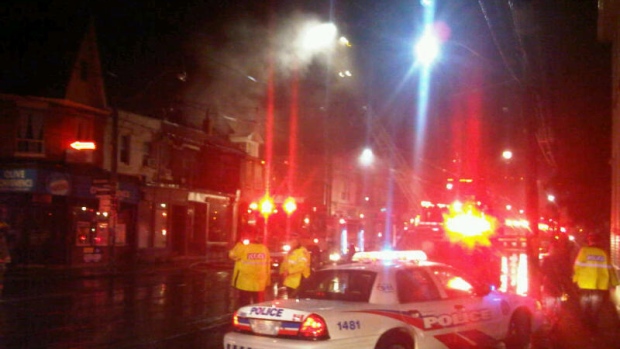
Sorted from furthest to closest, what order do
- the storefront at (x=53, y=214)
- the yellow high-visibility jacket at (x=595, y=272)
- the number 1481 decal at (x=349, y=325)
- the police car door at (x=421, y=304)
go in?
the storefront at (x=53, y=214), the yellow high-visibility jacket at (x=595, y=272), the police car door at (x=421, y=304), the number 1481 decal at (x=349, y=325)

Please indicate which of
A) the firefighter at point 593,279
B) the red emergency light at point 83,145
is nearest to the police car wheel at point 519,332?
the firefighter at point 593,279

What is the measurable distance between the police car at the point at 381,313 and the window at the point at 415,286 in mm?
12

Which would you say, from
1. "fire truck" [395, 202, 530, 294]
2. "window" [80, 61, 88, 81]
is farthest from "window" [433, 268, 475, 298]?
"window" [80, 61, 88, 81]

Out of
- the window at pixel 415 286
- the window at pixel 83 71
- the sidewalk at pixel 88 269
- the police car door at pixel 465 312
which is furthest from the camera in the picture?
the window at pixel 83 71

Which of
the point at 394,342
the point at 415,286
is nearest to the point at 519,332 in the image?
the point at 415,286

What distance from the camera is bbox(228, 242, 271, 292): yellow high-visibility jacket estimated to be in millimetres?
10234

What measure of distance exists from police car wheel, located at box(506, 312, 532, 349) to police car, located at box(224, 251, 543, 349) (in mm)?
193

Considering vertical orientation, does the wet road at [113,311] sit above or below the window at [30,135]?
below

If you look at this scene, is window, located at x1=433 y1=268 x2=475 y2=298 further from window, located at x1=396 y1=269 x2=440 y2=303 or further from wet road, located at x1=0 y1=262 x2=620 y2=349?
wet road, located at x1=0 y1=262 x2=620 y2=349

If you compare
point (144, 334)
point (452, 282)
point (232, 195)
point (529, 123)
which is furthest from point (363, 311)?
point (232, 195)

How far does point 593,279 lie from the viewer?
34.9ft

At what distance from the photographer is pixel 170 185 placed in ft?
105

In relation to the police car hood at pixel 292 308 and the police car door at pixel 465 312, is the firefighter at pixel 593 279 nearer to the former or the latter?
the police car door at pixel 465 312

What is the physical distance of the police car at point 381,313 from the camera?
6.23 meters
